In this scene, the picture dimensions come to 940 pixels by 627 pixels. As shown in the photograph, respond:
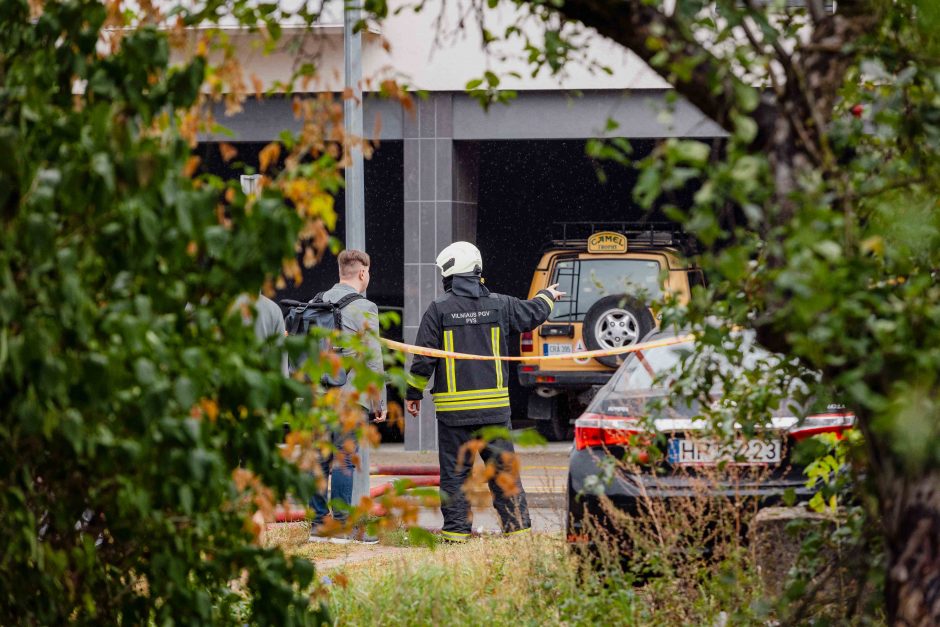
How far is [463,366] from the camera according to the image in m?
8.02

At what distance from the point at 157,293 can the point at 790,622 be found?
1939 mm

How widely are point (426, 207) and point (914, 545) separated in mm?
11799

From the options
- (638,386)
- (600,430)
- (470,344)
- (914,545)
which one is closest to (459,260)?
(470,344)

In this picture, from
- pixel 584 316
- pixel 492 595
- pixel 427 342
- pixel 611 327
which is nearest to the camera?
pixel 492 595

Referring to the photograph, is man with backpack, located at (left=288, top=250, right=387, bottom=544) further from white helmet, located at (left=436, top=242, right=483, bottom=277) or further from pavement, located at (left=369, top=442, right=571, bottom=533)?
pavement, located at (left=369, top=442, right=571, bottom=533)

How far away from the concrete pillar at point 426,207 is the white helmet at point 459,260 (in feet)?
19.6

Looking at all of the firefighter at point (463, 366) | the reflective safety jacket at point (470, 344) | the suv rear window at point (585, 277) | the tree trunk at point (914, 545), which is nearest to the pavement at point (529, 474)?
the firefighter at point (463, 366)

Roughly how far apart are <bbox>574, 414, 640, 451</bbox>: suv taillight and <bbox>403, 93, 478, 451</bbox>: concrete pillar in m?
7.90

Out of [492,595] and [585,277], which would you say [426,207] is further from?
[492,595]

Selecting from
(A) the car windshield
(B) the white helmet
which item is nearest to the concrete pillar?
(B) the white helmet

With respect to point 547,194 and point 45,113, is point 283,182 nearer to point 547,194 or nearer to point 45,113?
point 45,113

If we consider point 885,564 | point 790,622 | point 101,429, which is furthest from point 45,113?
point 790,622

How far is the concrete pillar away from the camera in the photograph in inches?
559

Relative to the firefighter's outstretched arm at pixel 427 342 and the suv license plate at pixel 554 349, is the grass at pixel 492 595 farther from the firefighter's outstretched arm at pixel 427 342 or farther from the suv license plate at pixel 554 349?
the suv license plate at pixel 554 349
